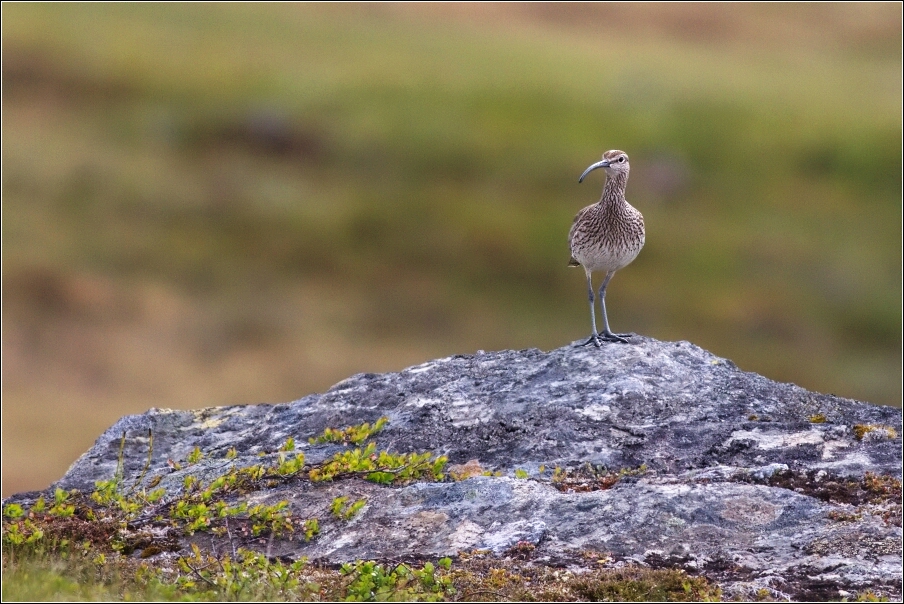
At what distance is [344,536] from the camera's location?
9891 millimetres

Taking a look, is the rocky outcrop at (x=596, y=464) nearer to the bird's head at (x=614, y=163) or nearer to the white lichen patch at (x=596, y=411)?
the white lichen patch at (x=596, y=411)

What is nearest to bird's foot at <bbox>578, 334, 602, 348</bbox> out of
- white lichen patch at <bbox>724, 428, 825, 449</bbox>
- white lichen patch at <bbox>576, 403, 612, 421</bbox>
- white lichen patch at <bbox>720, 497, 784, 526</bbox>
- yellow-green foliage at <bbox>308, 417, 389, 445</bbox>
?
white lichen patch at <bbox>576, 403, 612, 421</bbox>

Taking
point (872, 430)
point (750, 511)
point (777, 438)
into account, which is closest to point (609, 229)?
point (777, 438)

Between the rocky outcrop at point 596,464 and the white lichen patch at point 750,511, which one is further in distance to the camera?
the white lichen patch at point 750,511

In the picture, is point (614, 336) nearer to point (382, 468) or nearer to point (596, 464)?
point (596, 464)

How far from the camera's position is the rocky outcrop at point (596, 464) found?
9.38m

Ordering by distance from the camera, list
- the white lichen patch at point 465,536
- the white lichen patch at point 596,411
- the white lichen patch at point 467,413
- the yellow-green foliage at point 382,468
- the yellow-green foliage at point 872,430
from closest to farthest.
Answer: the white lichen patch at point 465,536 < the yellow-green foliage at point 382,468 < the yellow-green foliage at point 872,430 < the white lichen patch at point 596,411 < the white lichen patch at point 467,413

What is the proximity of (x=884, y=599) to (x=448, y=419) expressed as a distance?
4956 mm

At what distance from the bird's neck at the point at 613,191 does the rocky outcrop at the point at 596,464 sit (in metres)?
2.08

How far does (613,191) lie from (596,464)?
459 cm

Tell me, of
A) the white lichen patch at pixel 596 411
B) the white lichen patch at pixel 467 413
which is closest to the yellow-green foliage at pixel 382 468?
the white lichen patch at pixel 467 413

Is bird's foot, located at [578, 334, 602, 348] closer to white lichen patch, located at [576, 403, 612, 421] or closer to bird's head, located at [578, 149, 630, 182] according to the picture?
white lichen patch, located at [576, 403, 612, 421]

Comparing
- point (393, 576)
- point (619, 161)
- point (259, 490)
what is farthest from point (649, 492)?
point (619, 161)

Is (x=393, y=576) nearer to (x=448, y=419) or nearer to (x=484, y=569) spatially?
(x=484, y=569)
